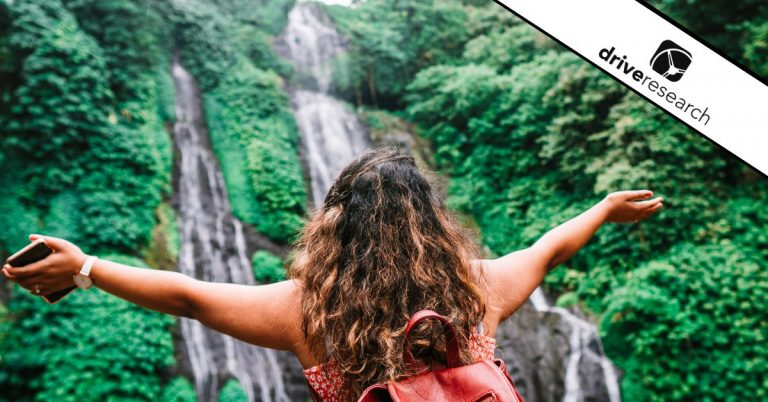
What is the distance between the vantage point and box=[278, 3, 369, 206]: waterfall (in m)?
8.52

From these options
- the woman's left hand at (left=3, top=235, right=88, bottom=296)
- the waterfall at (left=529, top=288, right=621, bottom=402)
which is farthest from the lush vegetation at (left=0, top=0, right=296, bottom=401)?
the woman's left hand at (left=3, top=235, right=88, bottom=296)

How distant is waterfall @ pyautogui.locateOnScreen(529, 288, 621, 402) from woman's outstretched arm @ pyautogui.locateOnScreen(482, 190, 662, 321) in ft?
13.5

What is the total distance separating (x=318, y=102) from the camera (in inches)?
372

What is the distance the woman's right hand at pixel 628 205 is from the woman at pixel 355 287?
81 cm

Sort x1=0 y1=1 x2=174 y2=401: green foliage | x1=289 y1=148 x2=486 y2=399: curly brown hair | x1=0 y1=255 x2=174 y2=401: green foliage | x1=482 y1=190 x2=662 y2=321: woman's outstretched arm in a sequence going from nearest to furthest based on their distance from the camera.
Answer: x1=289 y1=148 x2=486 y2=399: curly brown hair, x1=482 y1=190 x2=662 y2=321: woman's outstretched arm, x1=0 y1=255 x2=174 y2=401: green foliage, x1=0 y1=1 x2=174 y2=401: green foliage

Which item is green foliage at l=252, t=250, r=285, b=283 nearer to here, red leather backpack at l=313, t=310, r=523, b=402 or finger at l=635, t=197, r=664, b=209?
finger at l=635, t=197, r=664, b=209

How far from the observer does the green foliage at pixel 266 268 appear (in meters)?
6.55

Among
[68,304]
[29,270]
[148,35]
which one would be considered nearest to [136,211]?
[68,304]

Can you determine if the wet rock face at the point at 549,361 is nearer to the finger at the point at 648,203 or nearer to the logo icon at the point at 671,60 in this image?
the finger at the point at 648,203

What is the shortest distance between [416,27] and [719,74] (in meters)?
8.06

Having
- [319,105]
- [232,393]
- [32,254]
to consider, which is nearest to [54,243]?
[32,254]

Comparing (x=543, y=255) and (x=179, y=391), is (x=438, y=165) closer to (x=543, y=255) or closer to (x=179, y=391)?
(x=179, y=391)

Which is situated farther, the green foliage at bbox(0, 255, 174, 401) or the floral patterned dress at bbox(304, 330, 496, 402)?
the green foliage at bbox(0, 255, 174, 401)

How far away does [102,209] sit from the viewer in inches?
227
